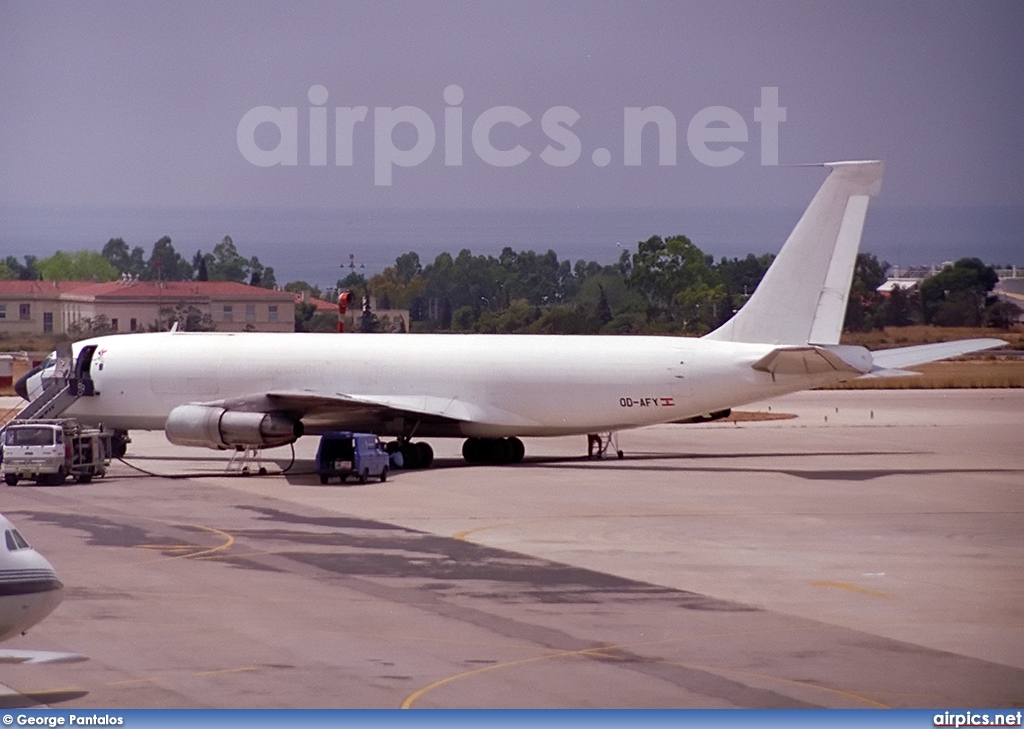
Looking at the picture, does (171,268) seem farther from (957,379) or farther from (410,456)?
(410,456)

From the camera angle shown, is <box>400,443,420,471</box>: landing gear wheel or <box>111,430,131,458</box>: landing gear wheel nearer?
<box>400,443,420,471</box>: landing gear wheel

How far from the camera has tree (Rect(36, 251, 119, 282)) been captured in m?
91.2

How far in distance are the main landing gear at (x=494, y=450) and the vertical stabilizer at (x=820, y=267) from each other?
27.9 ft

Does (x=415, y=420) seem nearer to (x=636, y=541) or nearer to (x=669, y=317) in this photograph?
(x=636, y=541)

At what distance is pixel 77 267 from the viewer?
93.3m

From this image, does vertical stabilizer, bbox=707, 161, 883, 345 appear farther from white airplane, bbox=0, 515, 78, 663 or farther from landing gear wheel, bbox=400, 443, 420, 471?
white airplane, bbox=0, 515, 78, 663

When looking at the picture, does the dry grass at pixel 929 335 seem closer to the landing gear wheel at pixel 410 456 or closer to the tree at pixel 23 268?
the landing gear wheel at pixel 410 456

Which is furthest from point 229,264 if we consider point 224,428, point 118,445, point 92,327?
point 224,428

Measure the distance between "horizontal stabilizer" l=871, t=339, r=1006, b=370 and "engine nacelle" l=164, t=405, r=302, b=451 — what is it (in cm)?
1657

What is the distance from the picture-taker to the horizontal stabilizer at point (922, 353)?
144 feet

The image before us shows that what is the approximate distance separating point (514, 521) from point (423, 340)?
47.2ft

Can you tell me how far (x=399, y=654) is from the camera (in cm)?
2020

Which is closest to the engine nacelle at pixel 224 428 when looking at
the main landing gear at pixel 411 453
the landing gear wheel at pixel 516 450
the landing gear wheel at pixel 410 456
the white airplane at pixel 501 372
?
the white airplane at pixel 501 372

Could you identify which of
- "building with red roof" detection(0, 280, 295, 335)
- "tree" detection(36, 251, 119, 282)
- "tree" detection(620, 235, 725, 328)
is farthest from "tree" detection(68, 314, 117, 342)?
"tree" detection(620, 235, 725, 328)
